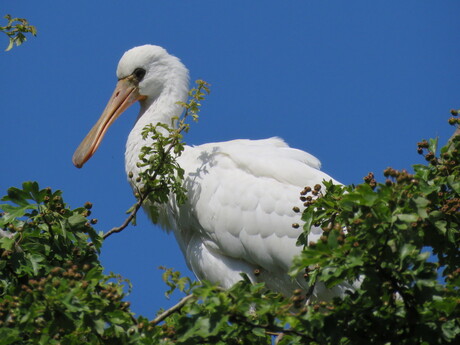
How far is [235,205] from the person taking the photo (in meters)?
9.84

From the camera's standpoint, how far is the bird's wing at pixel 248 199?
9617mm

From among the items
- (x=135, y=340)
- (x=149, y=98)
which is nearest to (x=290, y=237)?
(x=149, y=98)

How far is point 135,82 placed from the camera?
37.9ft

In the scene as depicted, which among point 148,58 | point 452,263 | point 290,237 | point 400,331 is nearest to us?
point 400,331

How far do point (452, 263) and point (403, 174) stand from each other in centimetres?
152

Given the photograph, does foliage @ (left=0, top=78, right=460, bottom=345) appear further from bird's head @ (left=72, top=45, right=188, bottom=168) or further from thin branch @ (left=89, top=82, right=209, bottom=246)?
bird's head @ (left=72, top=45, right=188, bottom=168)

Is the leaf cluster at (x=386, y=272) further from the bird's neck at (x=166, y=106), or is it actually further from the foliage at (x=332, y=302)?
the bird's neck at (x=166, y=106)

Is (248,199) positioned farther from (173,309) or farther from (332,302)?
(332,302)

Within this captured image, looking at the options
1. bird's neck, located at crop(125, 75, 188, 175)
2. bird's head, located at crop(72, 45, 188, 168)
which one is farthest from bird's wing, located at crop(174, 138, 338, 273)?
bird's head, located at crop(72, 45, 188, 168)

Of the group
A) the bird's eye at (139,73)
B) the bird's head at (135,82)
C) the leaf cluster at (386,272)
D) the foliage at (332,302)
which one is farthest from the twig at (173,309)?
the bird's eye at (139,73)

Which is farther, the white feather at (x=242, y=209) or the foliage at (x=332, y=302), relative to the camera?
the white feather at (x=242, y=209)

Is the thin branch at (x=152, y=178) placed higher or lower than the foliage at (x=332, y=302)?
higher

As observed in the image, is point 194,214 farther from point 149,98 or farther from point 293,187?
point 149,98

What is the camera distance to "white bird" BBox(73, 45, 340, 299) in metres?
9.62
